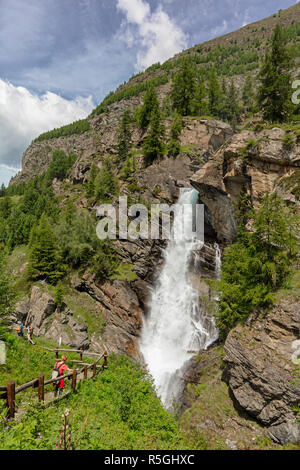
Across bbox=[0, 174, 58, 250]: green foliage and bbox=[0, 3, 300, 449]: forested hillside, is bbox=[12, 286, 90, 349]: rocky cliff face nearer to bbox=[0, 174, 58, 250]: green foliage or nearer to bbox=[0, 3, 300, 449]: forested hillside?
bbox=[0, 3, 300, 449]: forested hillside

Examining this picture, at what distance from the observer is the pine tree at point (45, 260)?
92.6ft

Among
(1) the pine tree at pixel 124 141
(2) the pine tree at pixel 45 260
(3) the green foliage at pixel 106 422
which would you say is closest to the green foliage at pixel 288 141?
(3) the green foliage at pixel 106 422

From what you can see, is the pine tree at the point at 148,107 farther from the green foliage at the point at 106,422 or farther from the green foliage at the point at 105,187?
the green foliage at the point at 106,422

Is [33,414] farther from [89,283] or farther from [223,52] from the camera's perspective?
[223,52]

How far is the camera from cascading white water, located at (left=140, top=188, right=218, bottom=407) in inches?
874

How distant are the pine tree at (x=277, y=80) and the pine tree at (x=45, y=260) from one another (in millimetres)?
31587

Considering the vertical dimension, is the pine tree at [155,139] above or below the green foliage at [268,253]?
above

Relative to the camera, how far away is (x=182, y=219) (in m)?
32.9

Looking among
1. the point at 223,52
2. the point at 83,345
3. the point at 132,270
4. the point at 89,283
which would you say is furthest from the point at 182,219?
the point at 223,52

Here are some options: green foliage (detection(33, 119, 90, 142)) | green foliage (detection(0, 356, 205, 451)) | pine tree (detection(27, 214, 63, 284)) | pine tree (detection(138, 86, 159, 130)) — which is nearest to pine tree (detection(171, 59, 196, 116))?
pine tree (detection(138, 86, 159, 130))

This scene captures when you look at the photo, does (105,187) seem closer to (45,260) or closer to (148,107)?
(45,260)

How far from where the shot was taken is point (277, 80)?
25.7m

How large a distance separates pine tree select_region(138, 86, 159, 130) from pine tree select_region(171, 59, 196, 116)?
407 centimetres
